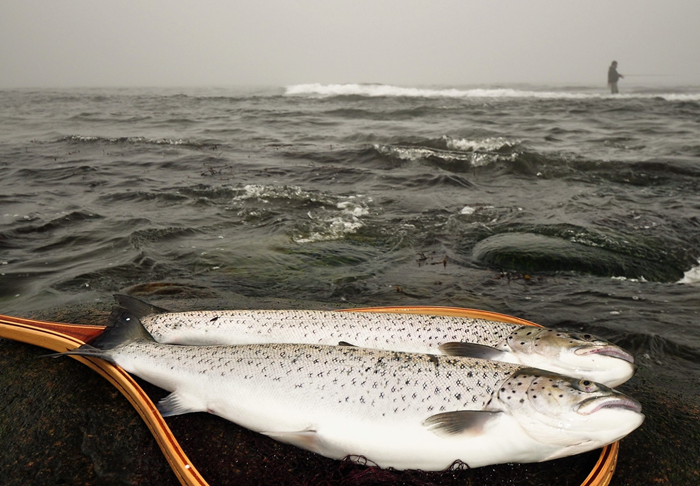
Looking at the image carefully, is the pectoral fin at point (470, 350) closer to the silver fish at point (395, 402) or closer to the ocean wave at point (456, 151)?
the silver fish at point (395, 402)

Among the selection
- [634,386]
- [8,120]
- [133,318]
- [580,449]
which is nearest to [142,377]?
[133,318]

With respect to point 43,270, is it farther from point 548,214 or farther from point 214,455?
point 548,214

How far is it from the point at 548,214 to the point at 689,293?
10.9 feet

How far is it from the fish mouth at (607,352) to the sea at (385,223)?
103 centimetres

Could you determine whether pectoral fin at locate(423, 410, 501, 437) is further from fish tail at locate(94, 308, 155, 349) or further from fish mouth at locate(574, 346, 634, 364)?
fish tail at locate(94, 308, 155, 349)

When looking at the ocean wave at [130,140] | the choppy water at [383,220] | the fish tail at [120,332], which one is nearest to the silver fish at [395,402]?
the fish tail at [120,332]

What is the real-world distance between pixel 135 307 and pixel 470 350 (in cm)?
241

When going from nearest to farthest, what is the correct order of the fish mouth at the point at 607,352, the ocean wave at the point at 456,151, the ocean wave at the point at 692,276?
1. the fish mouth at the point at 607,352
2. the ocean wave at the point at 692,276
3. the ocean wave at the point at 456,151

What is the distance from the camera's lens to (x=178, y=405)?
116 inches

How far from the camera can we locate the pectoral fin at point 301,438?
2609 millimetres

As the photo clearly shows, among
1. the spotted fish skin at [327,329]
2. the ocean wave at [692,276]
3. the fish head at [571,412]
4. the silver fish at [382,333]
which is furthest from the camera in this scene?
the ocean wave at [692,276]

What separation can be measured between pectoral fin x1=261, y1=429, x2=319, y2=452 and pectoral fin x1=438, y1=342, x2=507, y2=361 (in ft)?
3.26

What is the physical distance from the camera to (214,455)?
9.19 feet

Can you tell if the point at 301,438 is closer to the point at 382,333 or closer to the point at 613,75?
the point at 382,333
